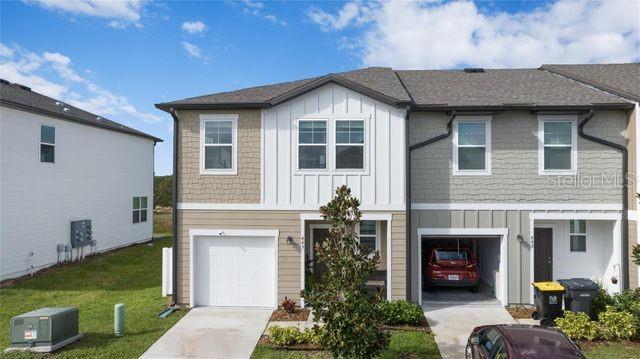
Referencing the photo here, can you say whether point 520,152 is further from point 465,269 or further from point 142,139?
point 142,139

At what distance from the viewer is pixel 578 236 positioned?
11508mm

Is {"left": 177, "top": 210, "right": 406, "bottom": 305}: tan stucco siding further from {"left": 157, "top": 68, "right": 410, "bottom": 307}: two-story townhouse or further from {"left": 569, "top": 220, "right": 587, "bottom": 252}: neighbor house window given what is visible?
{"left": 569, "top": 220, "right": 587, "bottom": 252}: neighbor house window

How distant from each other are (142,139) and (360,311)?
1920cm

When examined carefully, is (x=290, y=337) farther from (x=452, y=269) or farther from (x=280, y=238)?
(x=452, y=269)

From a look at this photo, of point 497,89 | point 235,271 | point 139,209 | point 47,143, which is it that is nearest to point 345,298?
point 235,271

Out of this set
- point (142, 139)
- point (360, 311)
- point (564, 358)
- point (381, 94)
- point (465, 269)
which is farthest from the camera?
point (142, 139)

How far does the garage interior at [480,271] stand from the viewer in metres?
11.0

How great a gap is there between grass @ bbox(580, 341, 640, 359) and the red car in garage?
3.63 metres

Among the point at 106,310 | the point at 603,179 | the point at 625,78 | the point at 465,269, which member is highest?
the point at 625,78

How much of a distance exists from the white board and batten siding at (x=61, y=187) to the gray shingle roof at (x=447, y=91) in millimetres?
7603

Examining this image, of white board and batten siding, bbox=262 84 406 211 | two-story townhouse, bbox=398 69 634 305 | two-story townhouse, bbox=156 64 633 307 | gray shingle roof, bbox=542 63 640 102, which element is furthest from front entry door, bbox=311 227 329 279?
gray shingle roof, bbox=542 63 640 102

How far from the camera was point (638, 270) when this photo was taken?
10344 millimetres

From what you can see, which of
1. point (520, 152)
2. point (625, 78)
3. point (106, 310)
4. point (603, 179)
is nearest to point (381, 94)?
point (520, 152)

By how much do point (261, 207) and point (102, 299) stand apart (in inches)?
225
